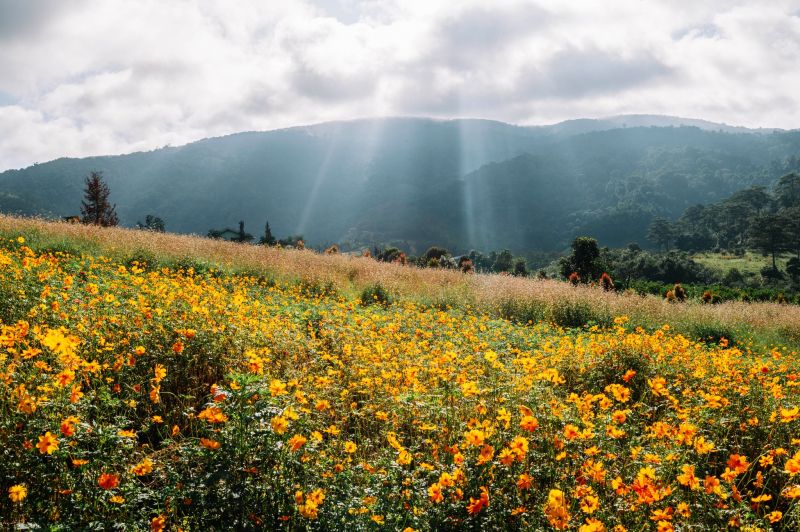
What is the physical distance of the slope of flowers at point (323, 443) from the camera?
222 cm

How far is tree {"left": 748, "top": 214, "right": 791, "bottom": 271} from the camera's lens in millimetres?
56062

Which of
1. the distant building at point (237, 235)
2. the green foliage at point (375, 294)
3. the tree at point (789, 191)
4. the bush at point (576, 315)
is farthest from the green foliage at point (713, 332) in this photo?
the tree at point (789, 191)

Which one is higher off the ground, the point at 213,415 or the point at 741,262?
the point at 213,415

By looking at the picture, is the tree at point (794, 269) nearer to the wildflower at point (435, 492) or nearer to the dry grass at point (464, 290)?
the dry grass at point (464, 290)

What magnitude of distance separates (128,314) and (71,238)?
8.98m

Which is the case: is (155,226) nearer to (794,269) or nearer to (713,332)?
(713,332)

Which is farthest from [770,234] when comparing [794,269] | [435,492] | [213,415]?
[213,415]

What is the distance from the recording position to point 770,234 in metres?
56.5

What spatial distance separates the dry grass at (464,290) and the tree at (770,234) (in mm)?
53220

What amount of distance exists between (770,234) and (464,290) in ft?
199

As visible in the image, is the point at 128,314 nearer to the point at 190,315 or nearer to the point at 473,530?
the point at 190,315

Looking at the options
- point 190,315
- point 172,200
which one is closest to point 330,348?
point 190,315

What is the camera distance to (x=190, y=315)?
4309 millimetres

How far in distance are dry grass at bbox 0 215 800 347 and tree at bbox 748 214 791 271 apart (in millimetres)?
53220
